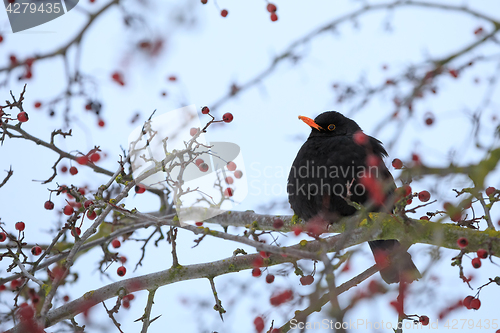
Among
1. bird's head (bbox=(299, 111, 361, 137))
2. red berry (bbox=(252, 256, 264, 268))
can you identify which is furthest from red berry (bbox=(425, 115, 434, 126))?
red berry (bbox=(252, 256, 264, 268))

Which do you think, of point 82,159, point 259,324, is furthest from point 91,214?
point 259,324

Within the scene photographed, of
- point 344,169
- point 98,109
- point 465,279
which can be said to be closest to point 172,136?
point 98,109

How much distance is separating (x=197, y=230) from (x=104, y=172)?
1.67m

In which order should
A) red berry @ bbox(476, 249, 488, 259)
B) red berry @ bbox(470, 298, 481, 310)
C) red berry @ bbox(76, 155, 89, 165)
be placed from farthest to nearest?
red berry @ bbox(76, 155, 89, 165) → red berry @ bbox(470, 298, 481, 310) → red berry @ bbox(476, 249, 488, 259)

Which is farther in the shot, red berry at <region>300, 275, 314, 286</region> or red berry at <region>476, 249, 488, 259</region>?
red berry at <region>300, 275, 314, 286</region>

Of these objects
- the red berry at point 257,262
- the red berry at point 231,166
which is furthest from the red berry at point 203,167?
the red berry at point 257,262

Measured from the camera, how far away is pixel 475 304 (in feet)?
7.62

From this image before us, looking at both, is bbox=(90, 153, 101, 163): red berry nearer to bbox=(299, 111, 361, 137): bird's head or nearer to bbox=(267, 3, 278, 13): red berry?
bbox=(267, 3, 278, 13): red berry

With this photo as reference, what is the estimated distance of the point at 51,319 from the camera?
2525 mm

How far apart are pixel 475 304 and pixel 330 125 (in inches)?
71.5

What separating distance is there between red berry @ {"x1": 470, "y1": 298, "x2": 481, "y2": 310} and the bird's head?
1.67 metres

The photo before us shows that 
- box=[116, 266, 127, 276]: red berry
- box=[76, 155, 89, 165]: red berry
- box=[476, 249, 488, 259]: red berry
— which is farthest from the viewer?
box=[116, 266, 127, 276]: red berry

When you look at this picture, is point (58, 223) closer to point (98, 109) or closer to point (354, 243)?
point (98, 109)

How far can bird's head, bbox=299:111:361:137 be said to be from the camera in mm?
3621
